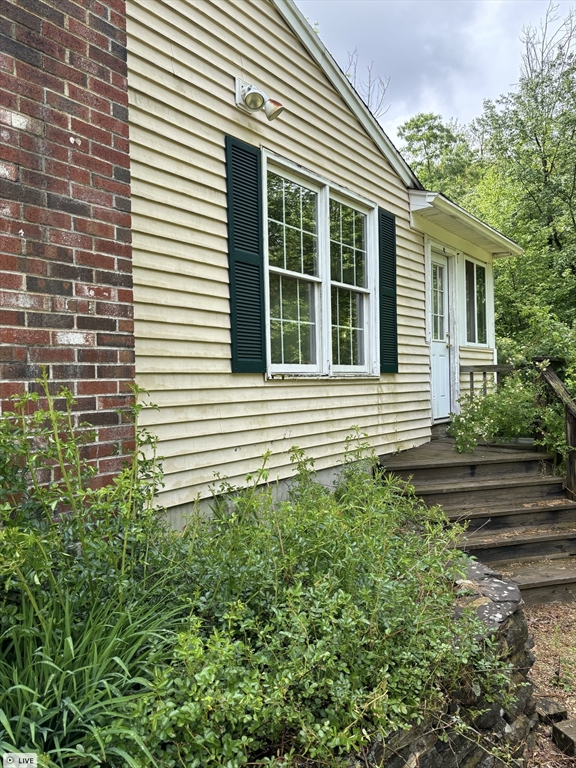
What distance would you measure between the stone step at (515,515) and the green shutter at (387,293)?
1781mm

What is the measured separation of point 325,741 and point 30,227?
2.16m

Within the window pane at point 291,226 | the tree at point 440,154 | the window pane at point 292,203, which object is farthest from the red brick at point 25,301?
the tree at point 440,154

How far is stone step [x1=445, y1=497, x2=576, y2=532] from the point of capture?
16.3 feet

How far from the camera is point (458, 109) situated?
1047 inches

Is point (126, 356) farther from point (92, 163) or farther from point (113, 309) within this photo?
point (92, 163)

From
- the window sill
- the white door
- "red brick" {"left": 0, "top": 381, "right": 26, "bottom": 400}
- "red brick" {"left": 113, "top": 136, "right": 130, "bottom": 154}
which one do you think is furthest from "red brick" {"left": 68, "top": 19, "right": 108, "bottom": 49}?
the white door

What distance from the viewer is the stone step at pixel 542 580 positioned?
14.0 feet

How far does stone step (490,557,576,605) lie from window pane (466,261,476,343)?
179 inches

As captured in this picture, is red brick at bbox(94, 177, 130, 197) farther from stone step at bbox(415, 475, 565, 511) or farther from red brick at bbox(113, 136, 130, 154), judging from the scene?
stone step at bbox(415, 475, 565, 511)

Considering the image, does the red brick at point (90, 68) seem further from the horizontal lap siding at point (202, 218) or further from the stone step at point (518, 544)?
the stone step at point (518, 544)

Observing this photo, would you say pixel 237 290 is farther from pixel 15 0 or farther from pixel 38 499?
pixel 38 499

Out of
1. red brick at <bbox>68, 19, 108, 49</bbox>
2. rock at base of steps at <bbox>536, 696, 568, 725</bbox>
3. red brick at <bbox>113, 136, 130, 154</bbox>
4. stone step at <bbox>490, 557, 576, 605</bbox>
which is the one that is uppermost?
red brick at <bbox>68, 19, 108, 49</bbox>

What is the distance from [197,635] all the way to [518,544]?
3.59 metres

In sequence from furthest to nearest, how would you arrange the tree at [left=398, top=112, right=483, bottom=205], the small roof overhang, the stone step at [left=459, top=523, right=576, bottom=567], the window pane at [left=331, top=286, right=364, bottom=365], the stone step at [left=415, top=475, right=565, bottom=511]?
the tree at [left=398, top=112, right=483, bottom=205] → the small roof overhang → the window pane at [left=331, top=286, right=364, bottom=365] → the stone step at [left=415, top=475, right=565, bottom=511] → the stone step at [left=459, top=523, right=576, bottom=567]
